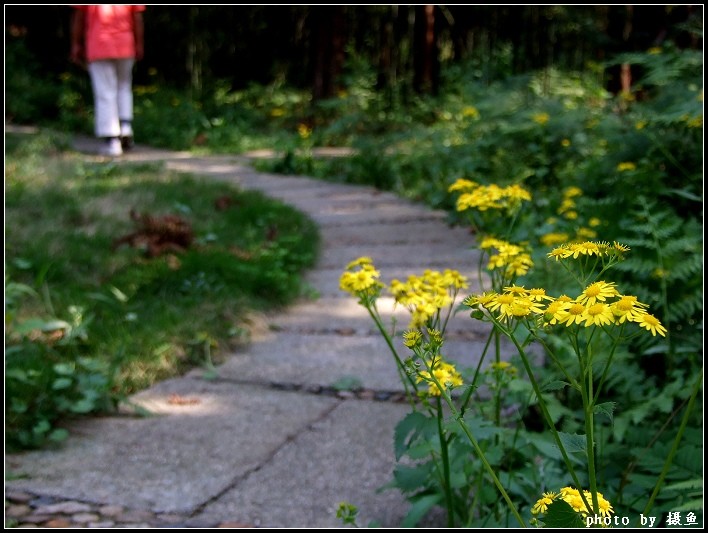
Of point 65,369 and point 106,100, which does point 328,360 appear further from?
point 106,100

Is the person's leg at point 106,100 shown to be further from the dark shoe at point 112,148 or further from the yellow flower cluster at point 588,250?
the yellow flower cluster at point 588,250

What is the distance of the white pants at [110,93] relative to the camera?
7.80 meters

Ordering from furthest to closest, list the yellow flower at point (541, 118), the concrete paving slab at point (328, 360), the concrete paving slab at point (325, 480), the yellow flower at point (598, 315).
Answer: the yellow flower at point (541, 118) → the concrete paving slab at point (328, 360) → the concrete paving slab at point (325, 480) → the yellow flower at point (598, 315)

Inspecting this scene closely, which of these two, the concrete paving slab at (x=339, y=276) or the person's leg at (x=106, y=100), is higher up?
the person's leg at (x=106, y=100)

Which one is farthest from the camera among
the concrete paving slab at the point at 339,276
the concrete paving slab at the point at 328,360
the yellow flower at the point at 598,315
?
the concrete paving slab at the point at 339,276

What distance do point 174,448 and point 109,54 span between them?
6013 millimetres

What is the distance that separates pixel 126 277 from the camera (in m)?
3.85

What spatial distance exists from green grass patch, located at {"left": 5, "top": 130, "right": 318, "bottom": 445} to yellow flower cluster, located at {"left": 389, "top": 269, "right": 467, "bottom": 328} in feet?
4.32

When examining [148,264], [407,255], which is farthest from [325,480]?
[407,255]

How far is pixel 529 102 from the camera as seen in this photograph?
6074 mm

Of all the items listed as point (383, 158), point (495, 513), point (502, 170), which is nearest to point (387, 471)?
point (495, 513)

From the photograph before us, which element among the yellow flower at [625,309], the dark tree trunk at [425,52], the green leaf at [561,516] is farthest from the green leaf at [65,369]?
the dark tree trunk at [425,52]

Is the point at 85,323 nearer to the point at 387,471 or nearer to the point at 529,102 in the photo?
the point at 387,471

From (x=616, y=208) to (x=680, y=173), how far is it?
2.26 ft
